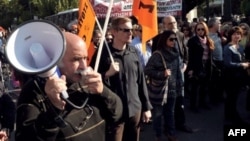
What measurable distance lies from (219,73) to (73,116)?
6.38 metres

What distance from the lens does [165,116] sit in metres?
5.68

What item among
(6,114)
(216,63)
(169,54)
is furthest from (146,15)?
(216,63)

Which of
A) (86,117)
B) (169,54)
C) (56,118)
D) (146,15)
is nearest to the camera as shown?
(56,118)

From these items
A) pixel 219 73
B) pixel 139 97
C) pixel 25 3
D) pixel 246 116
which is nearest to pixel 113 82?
pixel 139 97

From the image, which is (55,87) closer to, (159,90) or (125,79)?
(125,79)

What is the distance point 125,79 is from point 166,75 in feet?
4.94

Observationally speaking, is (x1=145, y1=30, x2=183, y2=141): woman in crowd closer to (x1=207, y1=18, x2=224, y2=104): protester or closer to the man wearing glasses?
the man wearing glasses

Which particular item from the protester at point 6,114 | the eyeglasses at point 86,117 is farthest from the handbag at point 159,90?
the eyeglasses at point 86,117

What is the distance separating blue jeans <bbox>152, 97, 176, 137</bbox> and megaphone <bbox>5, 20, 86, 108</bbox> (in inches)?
140

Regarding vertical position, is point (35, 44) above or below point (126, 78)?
above

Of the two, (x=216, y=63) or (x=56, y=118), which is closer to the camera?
(x=56, y=118)

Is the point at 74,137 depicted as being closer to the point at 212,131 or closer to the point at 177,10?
the point at 212,131

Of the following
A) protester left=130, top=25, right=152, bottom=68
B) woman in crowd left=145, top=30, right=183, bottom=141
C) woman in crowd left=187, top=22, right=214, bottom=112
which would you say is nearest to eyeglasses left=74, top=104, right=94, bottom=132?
woman in crowd left=145, top=30, right=183, bottom=141

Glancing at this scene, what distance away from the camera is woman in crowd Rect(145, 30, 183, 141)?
5.38 meters
